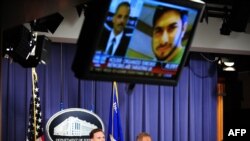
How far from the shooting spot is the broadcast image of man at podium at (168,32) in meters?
1.75

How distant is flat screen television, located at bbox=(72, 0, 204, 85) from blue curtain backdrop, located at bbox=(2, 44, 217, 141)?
353 centimetres

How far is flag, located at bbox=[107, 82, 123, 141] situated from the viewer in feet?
18.1

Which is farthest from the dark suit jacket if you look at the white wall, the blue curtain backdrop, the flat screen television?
the white wall

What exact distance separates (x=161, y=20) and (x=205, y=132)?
517cm

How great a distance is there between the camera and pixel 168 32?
1777 mm

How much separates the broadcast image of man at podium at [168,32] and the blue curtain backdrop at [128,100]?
3.56m

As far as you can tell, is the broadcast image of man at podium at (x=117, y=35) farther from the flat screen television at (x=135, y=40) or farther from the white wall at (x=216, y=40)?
the white wall at (x=216, y=40)

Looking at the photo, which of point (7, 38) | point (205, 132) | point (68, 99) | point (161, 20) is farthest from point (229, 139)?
point (161, 20)

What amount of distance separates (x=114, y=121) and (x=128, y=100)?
571 millimetres

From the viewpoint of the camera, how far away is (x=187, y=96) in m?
6.51

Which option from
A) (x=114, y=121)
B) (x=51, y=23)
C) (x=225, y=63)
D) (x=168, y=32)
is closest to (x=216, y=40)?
(x=225, y=63)

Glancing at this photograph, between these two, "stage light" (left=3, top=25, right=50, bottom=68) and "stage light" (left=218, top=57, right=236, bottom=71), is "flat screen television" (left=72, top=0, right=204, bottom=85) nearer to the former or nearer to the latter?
"stage light" (left=3, top=25, right=50, bottom=68)

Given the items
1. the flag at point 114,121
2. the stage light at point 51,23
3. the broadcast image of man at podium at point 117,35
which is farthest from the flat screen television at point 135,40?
the flag at point 114,121

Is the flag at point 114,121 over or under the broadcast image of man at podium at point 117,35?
under
